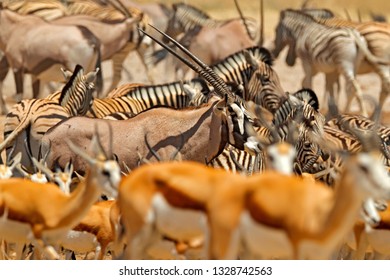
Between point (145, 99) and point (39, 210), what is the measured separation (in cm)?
556

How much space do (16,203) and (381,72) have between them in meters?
10.9

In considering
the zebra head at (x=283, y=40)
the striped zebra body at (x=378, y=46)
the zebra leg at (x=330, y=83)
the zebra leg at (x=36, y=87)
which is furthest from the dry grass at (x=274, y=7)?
the zebra leg at (x=36, y=87)

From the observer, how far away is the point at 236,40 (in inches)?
775

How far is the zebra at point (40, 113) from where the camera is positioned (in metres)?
12.0

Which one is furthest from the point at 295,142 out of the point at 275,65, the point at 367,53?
the point at 275,65

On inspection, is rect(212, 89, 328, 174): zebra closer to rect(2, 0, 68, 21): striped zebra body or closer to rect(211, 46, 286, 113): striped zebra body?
rect(211, 46, 286, 113): striped zebra body

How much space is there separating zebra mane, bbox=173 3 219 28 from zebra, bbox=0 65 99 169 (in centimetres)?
840

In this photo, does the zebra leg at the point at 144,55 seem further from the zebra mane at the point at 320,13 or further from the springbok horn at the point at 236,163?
the springbok horn at the point at 236,163

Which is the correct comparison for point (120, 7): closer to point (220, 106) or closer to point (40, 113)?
point (40, 113)

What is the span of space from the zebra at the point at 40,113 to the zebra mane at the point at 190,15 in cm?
840

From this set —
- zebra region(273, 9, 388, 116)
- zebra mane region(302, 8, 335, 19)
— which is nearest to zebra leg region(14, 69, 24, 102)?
zebra region(273, 9, 388, 116)

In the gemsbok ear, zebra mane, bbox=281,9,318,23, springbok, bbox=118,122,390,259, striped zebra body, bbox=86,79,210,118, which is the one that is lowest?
zebra mane, bbox=281,9,318,23

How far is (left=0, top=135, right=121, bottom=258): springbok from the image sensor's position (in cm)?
837
